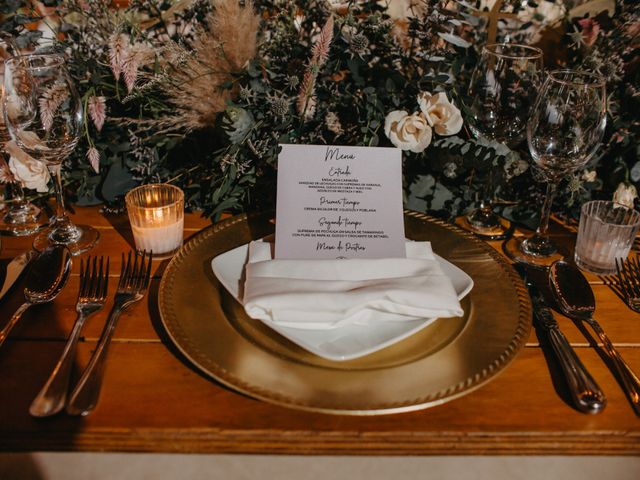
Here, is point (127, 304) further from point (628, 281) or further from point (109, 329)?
point (628, 281)

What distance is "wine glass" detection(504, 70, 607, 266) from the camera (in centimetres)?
88

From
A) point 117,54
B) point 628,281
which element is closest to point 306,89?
point 117,54

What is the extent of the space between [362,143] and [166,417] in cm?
63

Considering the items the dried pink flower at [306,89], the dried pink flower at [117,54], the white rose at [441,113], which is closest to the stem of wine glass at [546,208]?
the white rose at [441,113]

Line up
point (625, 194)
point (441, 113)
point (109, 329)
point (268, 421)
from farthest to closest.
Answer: point (625, 194)
point (441, 113)
point (109, 329)
point (268, 421)

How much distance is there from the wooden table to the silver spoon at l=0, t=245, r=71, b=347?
10cm

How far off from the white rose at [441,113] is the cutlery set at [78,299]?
567 mm

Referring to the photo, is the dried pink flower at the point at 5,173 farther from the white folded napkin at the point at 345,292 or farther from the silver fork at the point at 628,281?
the silver fork at the point at 628,281

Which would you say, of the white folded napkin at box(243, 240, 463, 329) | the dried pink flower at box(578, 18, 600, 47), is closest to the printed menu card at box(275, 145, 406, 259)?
the white folded napkin at box(243, 240, 463, 329)

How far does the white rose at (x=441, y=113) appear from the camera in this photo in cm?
98

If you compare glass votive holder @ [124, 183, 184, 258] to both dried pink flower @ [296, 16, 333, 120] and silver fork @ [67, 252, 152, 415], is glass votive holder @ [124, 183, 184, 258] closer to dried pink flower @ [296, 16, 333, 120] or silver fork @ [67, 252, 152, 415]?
silver fork @ [67, 252, 152, 415]

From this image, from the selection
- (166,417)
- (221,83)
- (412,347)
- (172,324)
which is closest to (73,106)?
(221,83)

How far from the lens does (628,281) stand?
0.94m

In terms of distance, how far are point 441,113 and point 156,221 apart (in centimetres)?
56
